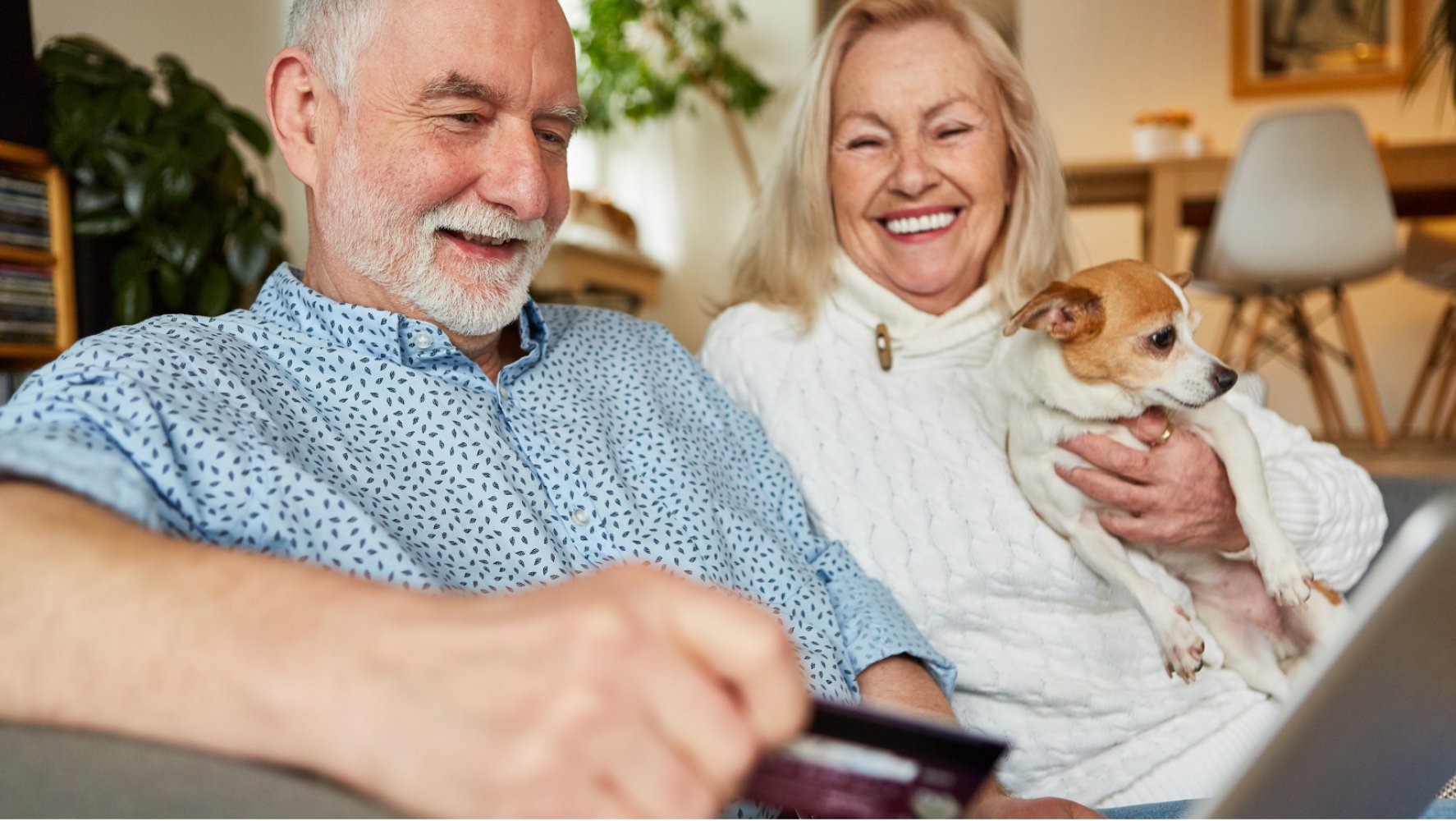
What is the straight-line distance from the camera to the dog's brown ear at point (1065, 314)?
1.46 m

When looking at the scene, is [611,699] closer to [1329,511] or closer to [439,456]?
[439,456]

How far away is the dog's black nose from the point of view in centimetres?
146

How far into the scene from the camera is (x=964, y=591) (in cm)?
140

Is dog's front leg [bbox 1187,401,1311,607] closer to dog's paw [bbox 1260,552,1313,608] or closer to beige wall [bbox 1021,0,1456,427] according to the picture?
dog's paw [bbox 1260,552,1313,608]

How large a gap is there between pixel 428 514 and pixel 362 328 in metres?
0.22

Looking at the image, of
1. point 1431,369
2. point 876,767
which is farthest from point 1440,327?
point 876,767

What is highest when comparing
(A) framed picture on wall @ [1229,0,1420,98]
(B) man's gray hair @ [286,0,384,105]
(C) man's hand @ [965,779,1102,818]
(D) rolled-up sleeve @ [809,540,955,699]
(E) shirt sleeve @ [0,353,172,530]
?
(A) framed picture on wall @ [1229,0,1420,98]

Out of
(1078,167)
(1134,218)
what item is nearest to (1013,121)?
(1078,167)

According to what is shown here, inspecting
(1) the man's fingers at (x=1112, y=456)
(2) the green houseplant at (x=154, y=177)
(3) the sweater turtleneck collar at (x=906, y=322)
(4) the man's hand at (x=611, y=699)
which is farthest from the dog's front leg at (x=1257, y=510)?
(2) the green houseplant at (x=154, y=177)

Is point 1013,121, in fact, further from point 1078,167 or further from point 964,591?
point 1078,167

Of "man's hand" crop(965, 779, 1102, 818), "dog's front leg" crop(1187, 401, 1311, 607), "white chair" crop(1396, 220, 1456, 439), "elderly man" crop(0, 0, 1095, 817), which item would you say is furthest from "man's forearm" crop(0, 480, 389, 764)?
"white chair" crop(1396, 220, 1456, 439)

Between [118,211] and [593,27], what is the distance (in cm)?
340

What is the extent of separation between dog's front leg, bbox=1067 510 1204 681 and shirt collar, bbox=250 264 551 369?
30.7 inches

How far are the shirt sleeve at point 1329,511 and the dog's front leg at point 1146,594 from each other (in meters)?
0.18
